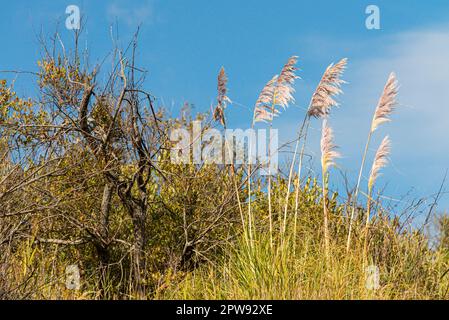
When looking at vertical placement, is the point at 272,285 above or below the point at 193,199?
below

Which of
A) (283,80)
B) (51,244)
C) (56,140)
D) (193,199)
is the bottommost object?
(51,244)

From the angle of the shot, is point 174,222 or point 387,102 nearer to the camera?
point 387,102

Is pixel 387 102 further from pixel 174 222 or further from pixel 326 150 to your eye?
pixel 174 222

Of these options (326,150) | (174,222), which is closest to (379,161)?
(326,150)

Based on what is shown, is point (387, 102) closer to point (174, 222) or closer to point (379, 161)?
point (379, 161)

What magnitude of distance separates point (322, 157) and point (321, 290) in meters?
1.68

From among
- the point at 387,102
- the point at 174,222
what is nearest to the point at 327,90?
the point at 387,102

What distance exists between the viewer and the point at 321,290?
281 inches

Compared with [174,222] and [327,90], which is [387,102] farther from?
[174,222]

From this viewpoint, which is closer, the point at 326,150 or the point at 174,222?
the point at 326,150

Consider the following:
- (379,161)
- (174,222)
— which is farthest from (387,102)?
(174,222)

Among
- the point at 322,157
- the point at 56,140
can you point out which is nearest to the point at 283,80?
the point at 322,157
